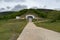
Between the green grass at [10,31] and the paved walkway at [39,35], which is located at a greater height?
the paved walkway at [39,35]

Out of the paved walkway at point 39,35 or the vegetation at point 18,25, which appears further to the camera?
the vegetation at point 18,25

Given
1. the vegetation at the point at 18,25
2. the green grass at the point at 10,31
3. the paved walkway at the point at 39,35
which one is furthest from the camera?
the vegetation at the point at 18,25

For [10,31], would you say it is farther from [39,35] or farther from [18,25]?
[18,25]

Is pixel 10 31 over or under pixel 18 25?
over

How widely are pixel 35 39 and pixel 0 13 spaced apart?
284ft

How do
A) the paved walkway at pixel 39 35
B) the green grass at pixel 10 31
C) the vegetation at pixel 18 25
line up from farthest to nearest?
1. the vegetation at pixel 18 25
2. the green grass at pixel 10 31
3. the paved walkway at pixel 39 35

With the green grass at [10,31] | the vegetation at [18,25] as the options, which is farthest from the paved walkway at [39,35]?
the vegetation at [18,25]

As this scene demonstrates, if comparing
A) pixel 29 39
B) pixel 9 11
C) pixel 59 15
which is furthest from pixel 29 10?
pixel 29 39

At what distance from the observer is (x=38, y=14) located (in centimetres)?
8281

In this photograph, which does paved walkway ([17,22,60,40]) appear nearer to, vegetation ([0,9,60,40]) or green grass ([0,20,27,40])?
green grass ([0,20,27,40])

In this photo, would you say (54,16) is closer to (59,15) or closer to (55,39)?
(59,15)

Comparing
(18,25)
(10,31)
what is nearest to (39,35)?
(10,31)

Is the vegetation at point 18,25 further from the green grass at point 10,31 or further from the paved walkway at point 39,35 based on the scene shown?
the paved walkway at point 39,35

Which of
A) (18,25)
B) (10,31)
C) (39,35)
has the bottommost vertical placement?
(18,25)
